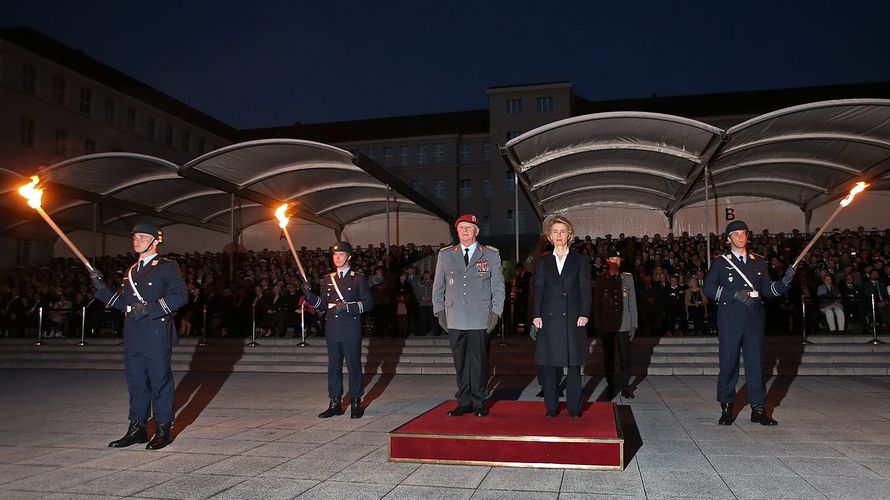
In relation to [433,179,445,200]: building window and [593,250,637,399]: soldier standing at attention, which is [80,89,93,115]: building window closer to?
[433,179,445,200]: building window

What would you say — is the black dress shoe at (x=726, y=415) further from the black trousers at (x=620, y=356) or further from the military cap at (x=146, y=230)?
the military cap at (x=146, y=230)

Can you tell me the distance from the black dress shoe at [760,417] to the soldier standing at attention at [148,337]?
5.81 meters

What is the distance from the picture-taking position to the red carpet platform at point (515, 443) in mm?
4988

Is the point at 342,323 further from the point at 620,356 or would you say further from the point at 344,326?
the point at 620,356

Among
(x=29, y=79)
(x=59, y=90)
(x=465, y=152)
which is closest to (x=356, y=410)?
(x=29, y=79)

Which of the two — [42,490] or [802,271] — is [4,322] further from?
[802,271]

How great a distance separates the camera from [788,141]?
53.5 feet

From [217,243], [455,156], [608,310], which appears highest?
[455,156]

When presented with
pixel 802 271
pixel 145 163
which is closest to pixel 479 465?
pixel 802 271

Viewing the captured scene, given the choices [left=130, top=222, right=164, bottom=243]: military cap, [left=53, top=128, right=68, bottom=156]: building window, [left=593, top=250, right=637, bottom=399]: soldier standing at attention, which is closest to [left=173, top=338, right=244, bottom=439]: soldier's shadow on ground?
[left=130, top=222, right=164, bottom=243]: military cap

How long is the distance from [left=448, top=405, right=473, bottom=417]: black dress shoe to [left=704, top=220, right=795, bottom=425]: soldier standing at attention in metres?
2.69

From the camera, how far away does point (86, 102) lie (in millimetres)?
37812

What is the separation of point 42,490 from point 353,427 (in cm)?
301

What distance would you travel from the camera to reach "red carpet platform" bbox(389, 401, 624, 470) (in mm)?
4988
